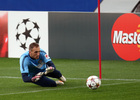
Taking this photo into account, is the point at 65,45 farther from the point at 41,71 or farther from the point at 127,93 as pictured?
the point at 127,93

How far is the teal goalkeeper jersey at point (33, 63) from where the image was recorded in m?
9.68

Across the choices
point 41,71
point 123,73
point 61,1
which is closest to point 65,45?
point 61,1

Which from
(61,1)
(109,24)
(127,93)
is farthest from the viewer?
(61,1)

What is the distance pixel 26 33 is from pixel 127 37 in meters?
3.88

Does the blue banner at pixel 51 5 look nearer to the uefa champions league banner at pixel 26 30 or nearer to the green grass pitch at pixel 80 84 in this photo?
the uefa champions league banner at pixel 26 30

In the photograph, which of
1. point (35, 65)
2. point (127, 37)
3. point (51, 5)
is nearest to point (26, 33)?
point (51, 5)

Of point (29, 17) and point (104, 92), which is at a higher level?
point (29, 17)

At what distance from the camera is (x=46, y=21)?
1711 centimetres

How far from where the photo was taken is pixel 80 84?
10.3 m

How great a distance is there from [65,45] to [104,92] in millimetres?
8078

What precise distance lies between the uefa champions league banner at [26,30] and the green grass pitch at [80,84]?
5.96 ft

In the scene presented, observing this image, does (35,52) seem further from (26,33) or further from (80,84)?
(26,33)

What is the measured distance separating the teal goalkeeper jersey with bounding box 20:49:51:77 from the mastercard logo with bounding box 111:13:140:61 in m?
6.35

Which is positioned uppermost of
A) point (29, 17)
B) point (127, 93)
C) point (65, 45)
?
point (29, 17)
